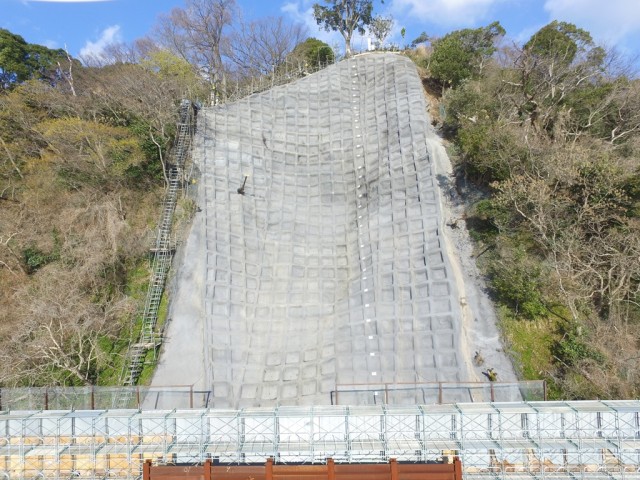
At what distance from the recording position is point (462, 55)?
23625 mm

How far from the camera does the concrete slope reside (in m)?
12.6

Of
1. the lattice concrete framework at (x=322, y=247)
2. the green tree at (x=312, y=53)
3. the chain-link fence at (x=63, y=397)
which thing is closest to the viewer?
the chain-link fence at (x=63, y=397)

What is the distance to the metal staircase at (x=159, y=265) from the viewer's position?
1223 centimetres

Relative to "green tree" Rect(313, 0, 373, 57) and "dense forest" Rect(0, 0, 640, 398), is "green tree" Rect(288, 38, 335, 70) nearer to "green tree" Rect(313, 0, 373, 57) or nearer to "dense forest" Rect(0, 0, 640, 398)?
"green tree" Rect(313, 0, 373, 57)

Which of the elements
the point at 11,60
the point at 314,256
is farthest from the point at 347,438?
the point at 11,60

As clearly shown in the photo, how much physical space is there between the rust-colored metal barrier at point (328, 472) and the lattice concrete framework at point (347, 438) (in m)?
0.65

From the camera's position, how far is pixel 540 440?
8992mm

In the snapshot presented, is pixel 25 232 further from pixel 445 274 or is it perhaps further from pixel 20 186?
pixel 445 274

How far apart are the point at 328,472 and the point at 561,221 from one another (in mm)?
12546

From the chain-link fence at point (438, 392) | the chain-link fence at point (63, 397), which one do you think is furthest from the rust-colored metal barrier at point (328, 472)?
the chain-link fence at point (63, 397)

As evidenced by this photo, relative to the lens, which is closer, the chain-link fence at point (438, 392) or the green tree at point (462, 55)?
the chain-link fence at point (438, 392)

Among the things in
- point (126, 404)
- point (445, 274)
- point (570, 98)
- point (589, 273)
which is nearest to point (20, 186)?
point (126, 404)

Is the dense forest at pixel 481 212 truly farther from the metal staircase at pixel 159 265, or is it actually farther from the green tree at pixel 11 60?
the green tree at pixel 11 60

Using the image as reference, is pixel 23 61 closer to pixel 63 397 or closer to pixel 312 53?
pixel 312 53
